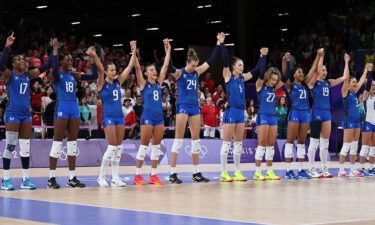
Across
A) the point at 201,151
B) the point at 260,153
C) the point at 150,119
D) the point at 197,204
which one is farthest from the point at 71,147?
the point at 201,151

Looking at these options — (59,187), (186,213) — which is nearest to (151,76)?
(59,187)

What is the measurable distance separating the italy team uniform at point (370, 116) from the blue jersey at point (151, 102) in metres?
6.08

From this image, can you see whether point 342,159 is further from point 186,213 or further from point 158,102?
point 186,213

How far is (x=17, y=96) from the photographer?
1248 cm

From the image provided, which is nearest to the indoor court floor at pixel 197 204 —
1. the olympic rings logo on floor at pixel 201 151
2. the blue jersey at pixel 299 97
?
the blue jersey at pixel 299 97

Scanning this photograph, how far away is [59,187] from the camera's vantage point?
12.8m

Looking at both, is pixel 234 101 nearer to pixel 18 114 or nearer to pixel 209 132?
pixel 18 114

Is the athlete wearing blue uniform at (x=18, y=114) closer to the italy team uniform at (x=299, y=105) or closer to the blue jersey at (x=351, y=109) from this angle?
the italy team uniform at (x=299, y=105)

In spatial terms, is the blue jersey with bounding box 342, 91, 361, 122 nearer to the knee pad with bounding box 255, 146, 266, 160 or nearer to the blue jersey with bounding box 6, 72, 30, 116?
the knee pad with bounding box 255, 146, 266, 160

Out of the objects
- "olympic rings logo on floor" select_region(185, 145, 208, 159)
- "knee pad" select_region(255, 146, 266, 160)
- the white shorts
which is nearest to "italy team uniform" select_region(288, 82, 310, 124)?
"knee pad" select_region(255, 146, 266, 160)

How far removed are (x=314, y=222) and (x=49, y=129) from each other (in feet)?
43.6

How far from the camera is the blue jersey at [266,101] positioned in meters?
15.0

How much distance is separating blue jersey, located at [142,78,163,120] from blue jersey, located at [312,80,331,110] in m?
4.03

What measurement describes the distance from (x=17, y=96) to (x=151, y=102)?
2.78 metres
